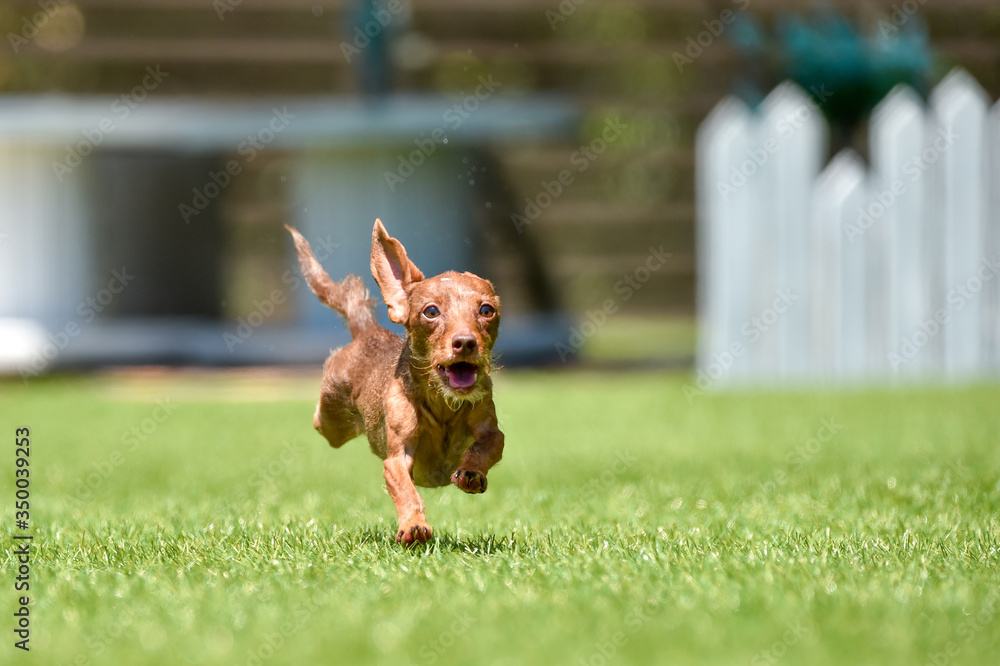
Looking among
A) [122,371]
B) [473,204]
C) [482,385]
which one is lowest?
[122,371]

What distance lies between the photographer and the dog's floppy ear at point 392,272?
2908 millimetres

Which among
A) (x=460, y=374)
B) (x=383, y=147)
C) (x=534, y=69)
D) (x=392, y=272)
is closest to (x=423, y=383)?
(x=460, y=374)

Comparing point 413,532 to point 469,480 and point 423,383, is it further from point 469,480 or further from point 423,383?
point 423,383

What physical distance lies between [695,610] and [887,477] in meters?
2.41

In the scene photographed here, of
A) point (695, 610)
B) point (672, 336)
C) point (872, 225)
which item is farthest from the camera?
point (672, 336)

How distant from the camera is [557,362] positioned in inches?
383

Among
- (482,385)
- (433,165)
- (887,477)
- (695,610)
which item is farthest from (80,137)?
(695,610)

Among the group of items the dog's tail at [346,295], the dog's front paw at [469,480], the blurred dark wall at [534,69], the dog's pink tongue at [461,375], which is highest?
the blurred dark wall at [534,69]

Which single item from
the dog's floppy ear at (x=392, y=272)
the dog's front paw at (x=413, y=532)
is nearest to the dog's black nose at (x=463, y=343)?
the dog's floppy ear at (x=392, y=272)

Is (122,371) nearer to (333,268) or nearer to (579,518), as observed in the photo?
(333,268)

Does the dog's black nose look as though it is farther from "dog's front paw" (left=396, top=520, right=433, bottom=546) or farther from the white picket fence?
the white picket fence

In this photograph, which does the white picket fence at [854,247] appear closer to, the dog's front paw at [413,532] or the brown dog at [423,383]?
the brown dog at [423,383]

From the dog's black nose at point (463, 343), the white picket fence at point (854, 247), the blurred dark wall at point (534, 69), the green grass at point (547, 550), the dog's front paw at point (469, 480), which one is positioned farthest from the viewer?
the blurred dark wall at point (534, 69)

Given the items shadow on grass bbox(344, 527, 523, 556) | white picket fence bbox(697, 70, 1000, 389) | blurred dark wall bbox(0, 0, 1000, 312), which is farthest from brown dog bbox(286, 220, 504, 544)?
blurred dark wall bbox(0, 0, 1000, 312)
